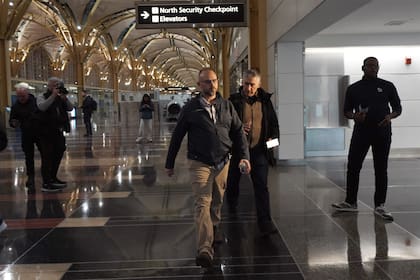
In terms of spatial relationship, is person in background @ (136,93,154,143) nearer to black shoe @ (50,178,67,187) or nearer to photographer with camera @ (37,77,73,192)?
black shoe @ (50,178,67,187)

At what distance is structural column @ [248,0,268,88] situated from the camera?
41.0 feet

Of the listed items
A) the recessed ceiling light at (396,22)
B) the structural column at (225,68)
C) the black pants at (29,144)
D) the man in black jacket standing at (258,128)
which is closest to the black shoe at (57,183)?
the black pants at (29,144)

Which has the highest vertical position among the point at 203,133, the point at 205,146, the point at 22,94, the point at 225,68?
the point at 225,68

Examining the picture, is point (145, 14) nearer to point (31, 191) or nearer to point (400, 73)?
point (31, 191)

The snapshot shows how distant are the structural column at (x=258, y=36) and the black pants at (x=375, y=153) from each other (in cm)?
625

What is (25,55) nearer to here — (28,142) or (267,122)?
(28,142)

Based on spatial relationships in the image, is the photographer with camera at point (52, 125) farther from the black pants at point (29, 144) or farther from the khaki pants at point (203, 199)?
the khaki pants at point (203, 199)

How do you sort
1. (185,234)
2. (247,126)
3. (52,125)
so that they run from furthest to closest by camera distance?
(52,125), (185,234), (247,126)

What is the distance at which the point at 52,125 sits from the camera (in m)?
8.41

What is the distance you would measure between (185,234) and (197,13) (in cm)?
745

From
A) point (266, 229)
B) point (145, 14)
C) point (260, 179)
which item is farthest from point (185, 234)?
point (145, 14)

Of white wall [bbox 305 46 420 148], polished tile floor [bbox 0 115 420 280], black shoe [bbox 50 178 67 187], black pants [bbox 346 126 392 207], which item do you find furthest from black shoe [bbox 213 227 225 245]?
white wall [bbox 305 46 420 148]

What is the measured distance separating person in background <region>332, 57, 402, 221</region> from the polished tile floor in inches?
20.9

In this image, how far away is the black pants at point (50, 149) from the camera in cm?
845
